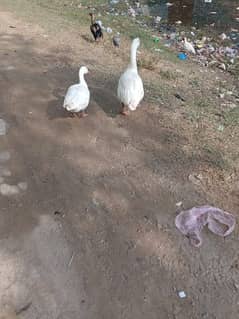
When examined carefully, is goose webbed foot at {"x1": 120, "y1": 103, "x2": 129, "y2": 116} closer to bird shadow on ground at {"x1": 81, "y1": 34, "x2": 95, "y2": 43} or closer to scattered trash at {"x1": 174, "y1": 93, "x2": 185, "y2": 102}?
scattered trash at {"x1": 174, "y1": 93, "x2": 185, "y2": 102}

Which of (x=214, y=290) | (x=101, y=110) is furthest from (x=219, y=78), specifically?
(x=214, y=290)

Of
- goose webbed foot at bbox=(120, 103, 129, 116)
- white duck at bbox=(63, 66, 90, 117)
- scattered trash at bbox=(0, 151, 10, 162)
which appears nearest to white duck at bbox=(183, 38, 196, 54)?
goose webbed foot at bbox=(120, 103, 129, 116)

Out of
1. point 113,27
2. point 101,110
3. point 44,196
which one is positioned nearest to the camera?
point 44,196

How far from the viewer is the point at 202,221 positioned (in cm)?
321

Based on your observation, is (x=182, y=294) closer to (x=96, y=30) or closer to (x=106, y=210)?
(x=106, y=210)

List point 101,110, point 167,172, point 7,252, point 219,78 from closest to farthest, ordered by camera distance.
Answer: point 7,252 → point 167,172 → point 101,110 → point 219,78

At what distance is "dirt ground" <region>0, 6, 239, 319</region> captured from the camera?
8.77 feet

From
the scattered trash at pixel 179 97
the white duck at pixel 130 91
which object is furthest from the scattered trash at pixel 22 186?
the scattered trash at pixel 179 97

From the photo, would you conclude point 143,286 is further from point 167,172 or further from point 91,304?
point 167,172

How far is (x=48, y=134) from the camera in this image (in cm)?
409

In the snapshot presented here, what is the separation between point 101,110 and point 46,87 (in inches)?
31.6

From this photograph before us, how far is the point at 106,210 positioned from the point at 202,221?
2.44 ft

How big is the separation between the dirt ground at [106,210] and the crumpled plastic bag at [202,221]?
2.5 inches

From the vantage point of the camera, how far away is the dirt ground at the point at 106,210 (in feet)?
8.77
